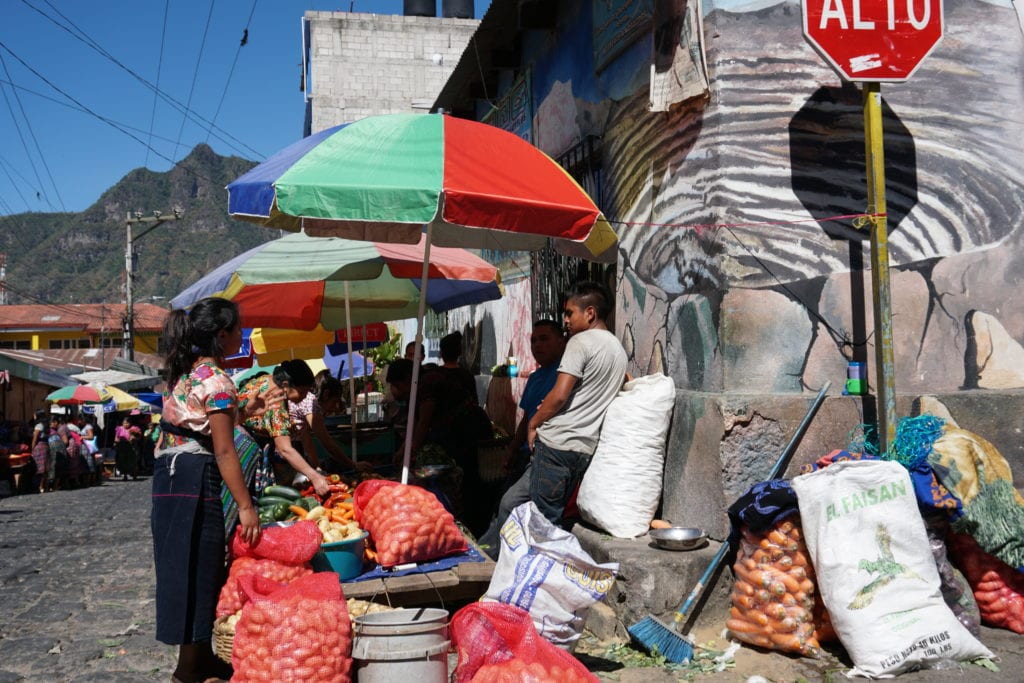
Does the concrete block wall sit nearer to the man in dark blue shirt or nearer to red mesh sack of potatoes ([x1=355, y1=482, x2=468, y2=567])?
the man in dark blue shirt

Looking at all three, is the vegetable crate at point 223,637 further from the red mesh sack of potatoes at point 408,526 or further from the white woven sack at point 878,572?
the white woven sack at point 878,572

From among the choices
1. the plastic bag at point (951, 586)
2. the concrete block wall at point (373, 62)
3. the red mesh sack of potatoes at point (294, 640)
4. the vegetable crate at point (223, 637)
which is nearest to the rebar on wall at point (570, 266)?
the plastic bag at point (951, 586)

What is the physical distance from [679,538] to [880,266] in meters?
1.84

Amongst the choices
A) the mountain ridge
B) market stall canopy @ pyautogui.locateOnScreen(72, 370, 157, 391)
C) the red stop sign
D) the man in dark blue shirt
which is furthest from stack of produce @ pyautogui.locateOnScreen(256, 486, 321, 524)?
the mountain ridge

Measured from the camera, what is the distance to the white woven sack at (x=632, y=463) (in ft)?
17.3

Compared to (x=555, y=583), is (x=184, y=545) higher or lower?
higher

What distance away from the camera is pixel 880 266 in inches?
188

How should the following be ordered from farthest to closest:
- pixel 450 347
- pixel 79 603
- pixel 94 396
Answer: pixel 94 396, pixel 450 347, pixel 79 603

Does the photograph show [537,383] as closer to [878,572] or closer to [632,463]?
[632,463]

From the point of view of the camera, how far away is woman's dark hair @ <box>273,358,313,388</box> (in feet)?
20.3

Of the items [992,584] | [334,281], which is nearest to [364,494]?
[992,584]

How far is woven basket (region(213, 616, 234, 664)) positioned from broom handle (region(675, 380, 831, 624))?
2225 mm

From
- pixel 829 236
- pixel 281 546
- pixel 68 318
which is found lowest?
pixel 281 546

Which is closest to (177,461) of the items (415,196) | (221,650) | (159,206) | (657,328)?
(221,650)
